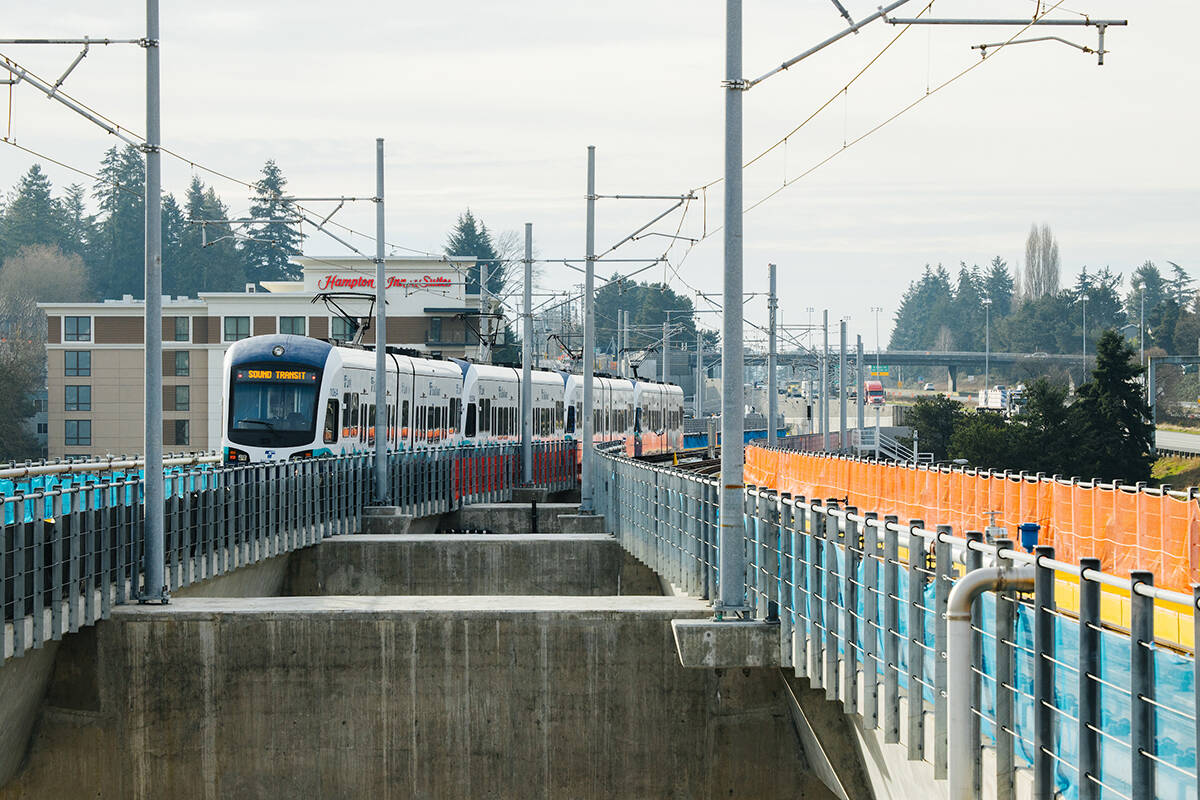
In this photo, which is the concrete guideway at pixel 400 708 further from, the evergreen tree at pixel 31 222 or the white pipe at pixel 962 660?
the evergreen tree at pixel 31 222

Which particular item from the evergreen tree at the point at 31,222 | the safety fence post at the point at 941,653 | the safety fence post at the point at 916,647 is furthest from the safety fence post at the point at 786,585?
the evergreen tree at the point at 31,222

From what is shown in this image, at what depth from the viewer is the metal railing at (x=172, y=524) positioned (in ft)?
47.8

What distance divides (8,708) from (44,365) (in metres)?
94.5

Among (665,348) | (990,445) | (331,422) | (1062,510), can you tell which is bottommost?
(990,445)

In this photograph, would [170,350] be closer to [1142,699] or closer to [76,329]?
[76,329]

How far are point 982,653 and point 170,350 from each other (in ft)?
263

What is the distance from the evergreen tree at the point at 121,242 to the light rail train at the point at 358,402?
8778cm

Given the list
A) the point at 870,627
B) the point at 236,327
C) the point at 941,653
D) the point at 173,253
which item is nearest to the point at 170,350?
the point at 236,327

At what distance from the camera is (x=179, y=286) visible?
128 m

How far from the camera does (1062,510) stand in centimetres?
2122

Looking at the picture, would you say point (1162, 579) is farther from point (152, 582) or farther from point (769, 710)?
point (152, 582)

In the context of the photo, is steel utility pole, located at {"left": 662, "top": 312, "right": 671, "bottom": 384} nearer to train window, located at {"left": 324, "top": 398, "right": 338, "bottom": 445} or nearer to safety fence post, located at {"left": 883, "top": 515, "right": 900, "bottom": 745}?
train window, located at {"left": 324, "top": 398, "right": 338, "bottom": 445}

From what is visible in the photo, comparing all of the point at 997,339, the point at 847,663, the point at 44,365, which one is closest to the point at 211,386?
the point at 44,365

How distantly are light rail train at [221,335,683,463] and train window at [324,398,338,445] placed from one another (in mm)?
19
